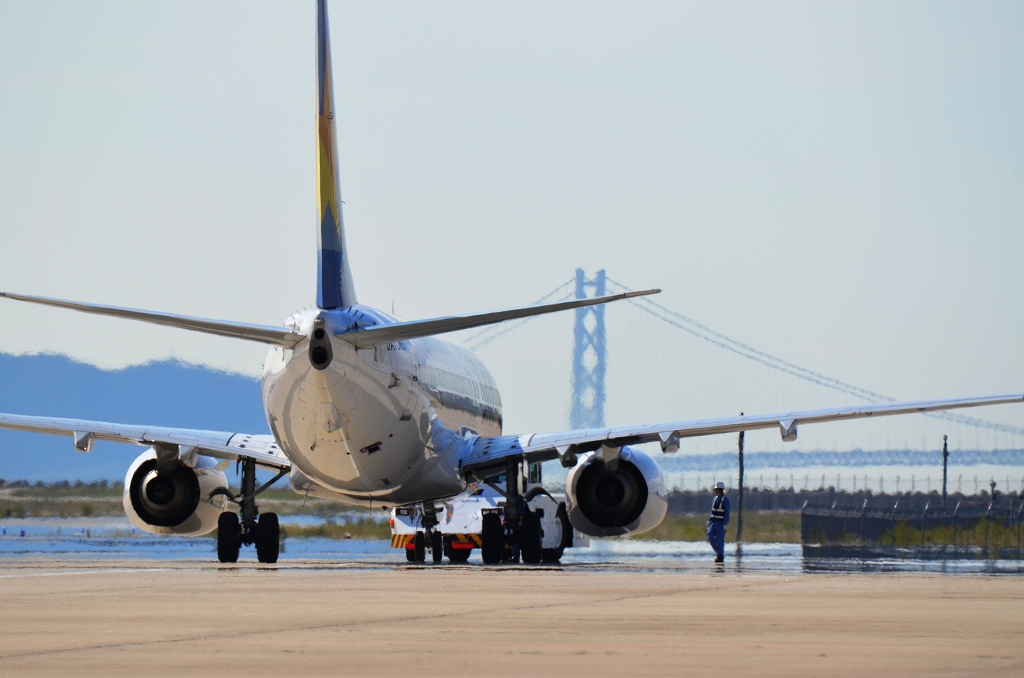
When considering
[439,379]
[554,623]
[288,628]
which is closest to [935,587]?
[554,623]

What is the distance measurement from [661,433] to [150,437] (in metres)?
7.84

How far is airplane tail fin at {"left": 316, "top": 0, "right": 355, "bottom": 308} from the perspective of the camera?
19.5 m

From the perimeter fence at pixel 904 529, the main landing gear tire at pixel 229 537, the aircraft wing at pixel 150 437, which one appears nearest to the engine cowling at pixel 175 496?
the aircraft wing at pixel 150 437

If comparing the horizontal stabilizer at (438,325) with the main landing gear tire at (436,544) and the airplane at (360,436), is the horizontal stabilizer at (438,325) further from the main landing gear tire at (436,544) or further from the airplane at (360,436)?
the main landing gear tire at (436,544)

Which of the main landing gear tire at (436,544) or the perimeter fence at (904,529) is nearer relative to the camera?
the main landing gear tire at (436,544)

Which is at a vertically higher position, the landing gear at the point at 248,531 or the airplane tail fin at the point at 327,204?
the airplane tail fin at the point at 327,204

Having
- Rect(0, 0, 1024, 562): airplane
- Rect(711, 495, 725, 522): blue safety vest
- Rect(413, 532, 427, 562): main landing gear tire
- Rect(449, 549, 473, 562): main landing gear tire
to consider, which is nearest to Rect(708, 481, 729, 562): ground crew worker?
Rect(711, 495, 725, 522): blue safety vest

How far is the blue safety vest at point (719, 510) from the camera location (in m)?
27.0

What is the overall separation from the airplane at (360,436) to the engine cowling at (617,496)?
0.02 meters

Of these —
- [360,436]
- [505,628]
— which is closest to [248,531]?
[360,436]

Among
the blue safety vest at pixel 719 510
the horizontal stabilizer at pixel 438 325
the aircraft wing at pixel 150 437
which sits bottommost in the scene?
the blue safety vest at pixel 719 510

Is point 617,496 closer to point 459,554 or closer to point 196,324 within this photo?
point 459,554

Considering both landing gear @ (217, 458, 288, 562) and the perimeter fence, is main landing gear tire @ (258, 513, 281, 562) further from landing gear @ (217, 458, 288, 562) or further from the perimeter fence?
the perimeter fence

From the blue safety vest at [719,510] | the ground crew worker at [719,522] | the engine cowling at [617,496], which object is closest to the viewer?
the engine cowling at [617,496]
